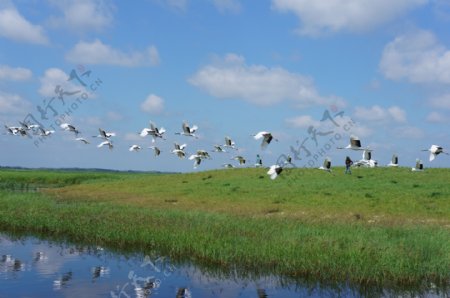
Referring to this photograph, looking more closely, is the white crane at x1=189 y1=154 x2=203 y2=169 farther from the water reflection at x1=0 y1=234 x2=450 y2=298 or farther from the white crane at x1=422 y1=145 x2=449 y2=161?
the white crane at x1=422 y1=145 x2=449 y2=161

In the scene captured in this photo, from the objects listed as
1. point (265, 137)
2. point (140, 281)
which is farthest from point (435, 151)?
point (140, 281)

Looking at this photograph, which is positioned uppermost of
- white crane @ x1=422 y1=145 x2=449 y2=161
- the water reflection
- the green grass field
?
white crane @ x1=422 y1=145 x2=449 y2=161

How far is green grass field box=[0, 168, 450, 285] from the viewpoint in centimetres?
1744

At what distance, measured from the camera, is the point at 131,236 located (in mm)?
23219

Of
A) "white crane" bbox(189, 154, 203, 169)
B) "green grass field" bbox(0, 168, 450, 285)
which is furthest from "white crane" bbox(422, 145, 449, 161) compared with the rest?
"white crane" bbox(189, 154, 203, 169)

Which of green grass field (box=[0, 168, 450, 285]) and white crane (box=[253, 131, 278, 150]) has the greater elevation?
white crane (box=[253, 131, 278, 150])

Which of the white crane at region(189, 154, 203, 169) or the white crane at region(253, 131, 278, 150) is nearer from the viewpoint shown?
the white crane at region(253, 131, 278, 150)

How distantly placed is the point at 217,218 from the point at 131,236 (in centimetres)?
493

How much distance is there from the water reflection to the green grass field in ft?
2.31

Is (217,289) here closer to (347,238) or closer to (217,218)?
(347,238)

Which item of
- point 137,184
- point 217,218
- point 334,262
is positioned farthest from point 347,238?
point 137,184

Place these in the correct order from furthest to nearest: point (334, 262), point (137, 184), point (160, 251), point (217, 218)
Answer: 1. point (137, 184)
2. point (217, 218)
3. point (160, 251)
4. point (334, 262)

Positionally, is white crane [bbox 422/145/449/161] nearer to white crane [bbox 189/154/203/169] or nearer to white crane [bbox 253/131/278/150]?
white crane [bbox 253/131/278/150]

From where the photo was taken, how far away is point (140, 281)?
17516 millimetres
